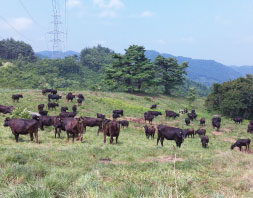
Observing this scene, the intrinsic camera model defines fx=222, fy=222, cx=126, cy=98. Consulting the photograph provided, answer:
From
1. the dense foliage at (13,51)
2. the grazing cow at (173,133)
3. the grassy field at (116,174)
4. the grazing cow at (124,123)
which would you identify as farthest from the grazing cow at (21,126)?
the dense foliage at (13,51)

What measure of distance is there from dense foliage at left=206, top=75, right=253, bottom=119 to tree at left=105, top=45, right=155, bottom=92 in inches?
592

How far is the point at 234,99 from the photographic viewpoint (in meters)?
42.4

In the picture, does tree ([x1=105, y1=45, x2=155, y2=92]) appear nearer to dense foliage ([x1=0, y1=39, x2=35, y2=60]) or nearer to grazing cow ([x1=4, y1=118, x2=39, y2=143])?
grazing cow ([x1=4, y1=118, x2=39, y2=143])

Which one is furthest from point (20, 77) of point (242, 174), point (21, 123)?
point (242, 174)

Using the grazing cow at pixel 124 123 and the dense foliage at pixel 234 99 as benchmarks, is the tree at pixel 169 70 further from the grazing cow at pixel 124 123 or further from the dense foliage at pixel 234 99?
the grazing cow at pixel 124 123

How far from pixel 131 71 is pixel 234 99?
23520 millimetres

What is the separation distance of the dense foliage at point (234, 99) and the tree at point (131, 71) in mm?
15026

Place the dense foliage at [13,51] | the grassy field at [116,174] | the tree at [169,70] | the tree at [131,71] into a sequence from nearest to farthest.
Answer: the grassy field at [116,174] < the tree at [131,71] < the tree at [169,70] < the dense foliage at [13,51]

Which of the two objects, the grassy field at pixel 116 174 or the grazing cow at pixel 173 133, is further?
the grazing cow at pixel 173 133

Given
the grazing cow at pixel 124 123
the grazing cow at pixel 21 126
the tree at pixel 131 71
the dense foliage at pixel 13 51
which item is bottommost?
the grazing cow at pixel 124 123

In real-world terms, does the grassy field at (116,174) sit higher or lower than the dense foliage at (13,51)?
lower

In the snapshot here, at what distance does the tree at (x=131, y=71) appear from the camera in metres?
52.7

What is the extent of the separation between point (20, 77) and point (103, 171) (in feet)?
217

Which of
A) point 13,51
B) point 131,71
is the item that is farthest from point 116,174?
point 13,51
